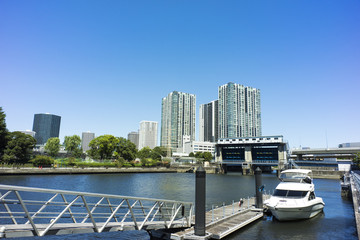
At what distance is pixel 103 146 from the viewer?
413 feet

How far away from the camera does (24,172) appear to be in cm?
7994

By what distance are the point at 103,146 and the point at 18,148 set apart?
42.4 metres

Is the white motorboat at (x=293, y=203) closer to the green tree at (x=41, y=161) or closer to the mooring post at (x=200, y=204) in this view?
the mooring post at (x=200, y=204)

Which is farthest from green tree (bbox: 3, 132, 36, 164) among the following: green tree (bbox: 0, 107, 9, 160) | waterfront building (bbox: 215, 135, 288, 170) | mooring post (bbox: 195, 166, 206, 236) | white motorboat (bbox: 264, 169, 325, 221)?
waterfront building (bbox: 215, 135, 288, 170)

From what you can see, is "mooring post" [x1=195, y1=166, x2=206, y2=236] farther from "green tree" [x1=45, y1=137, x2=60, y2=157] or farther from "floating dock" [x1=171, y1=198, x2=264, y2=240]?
"green tree" [x1=45, y1=137, x2=60, y2=157]

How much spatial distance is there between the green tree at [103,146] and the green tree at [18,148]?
33.7m

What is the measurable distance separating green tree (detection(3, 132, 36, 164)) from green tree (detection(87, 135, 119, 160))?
33.7 m

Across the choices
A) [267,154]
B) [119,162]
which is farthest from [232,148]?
[119,162]

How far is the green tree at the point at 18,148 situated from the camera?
87.4 m

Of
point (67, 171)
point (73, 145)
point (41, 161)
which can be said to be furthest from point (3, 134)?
point (73, 145)

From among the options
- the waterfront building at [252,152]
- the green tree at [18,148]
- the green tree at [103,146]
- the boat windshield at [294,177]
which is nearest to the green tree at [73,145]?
the green tree at [103,146]

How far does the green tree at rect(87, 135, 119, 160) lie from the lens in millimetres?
126125

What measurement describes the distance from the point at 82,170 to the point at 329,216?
9359cm

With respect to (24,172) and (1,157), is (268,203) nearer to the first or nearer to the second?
(24,172)
